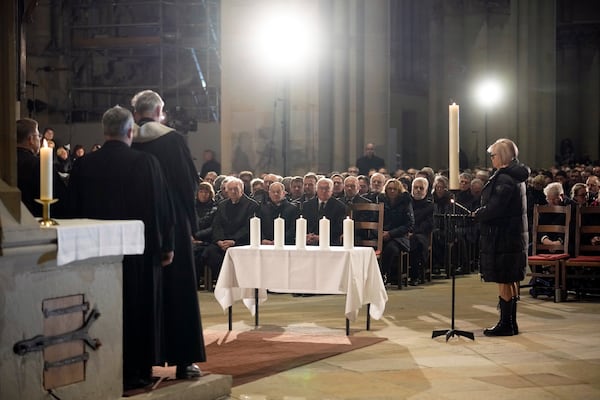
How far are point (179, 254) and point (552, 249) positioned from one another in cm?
646

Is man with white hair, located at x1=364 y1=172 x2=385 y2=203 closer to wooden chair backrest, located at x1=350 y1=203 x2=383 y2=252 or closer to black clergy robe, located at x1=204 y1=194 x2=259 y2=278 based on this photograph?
wooden chair backrest, located at x1=350 y1=203 x2=383 y2=252

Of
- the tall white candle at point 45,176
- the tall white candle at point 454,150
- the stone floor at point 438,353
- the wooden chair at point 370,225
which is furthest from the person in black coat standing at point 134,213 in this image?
the wooden chair at point 370,225

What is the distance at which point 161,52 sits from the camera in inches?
1046

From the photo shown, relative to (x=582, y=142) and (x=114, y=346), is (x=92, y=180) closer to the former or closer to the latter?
(x=114, y=346)

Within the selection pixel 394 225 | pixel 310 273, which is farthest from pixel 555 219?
pixel 310 273

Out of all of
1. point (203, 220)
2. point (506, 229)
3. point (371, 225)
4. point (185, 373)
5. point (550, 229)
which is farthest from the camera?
point (203, 220)

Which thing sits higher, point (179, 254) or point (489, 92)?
point (489, 92)

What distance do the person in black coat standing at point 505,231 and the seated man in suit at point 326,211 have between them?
385 centimetres

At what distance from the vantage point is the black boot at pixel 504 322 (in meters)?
10.0

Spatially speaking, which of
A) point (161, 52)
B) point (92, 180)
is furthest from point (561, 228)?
point (161, 52)

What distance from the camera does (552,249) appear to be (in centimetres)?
1270

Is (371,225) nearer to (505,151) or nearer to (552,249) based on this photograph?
(552,249)

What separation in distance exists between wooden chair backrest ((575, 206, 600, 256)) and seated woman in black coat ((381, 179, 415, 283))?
7.54 ft

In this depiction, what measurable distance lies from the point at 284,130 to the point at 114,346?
11.3m
